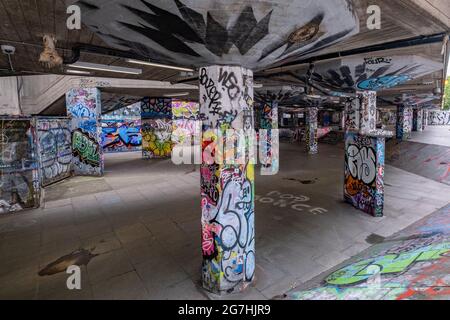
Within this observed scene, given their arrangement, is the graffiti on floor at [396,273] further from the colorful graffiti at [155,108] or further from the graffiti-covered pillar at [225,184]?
the colorful graffiti at [155,108]

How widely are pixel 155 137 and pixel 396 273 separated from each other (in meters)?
24.5

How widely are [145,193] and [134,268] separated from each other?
7479 mm

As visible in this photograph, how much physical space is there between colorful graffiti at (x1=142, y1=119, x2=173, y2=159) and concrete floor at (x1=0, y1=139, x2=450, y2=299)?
10660mm

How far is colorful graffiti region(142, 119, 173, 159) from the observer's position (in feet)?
86.3

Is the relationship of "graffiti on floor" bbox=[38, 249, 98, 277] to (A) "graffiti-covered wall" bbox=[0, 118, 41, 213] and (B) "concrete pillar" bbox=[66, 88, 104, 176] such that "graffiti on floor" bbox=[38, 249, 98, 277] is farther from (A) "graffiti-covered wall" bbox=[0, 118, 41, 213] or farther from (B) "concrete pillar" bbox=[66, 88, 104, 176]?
(B) "concrete pillar" bbox=[66, 88, 104, 176]

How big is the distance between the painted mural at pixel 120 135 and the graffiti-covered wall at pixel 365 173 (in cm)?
2689

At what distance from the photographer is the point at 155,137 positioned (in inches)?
1047

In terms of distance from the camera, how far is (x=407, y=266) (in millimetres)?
5535

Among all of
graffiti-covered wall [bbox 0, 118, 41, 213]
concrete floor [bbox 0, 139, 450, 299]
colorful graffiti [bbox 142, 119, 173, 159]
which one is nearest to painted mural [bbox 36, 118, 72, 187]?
concrete floor [bbox 0, 139, 450, 299]

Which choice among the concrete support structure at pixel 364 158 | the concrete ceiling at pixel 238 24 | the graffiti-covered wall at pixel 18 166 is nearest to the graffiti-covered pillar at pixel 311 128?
the concrete support structure at pixel 364 158

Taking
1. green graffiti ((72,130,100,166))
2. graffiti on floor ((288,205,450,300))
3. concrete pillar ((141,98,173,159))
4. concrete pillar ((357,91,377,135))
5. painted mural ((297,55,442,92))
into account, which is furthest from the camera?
concrete pillar ((141,98,173,159))

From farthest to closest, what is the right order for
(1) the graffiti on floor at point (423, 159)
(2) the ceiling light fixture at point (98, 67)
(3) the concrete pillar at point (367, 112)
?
(1) the graffiti on floor at point (423, 159)
(3) the concrete pillar at point (367, 112)
(2) the ceiling light fixture at point (98, 67)

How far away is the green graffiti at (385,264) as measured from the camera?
18.4 ft
